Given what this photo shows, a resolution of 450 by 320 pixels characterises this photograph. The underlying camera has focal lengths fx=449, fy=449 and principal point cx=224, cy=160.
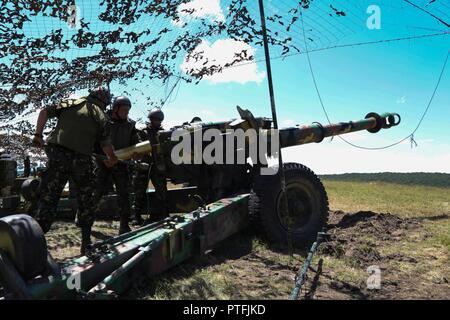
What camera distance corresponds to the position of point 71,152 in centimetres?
451

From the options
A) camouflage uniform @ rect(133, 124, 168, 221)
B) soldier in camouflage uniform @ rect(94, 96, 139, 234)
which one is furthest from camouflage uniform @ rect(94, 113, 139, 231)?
camouflage uniform @ rect(133, 124, 168, 221)

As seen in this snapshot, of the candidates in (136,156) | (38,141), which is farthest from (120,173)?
(38,141)

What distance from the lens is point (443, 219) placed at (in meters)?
7.71

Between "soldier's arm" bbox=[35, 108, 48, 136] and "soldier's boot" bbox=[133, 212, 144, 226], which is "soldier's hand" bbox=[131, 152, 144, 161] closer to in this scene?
"soldier's boot" bbox=[133, 212, 144, 226]

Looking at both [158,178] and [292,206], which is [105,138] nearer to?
[158,178]

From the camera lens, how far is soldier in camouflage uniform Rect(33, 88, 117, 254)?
175 inches

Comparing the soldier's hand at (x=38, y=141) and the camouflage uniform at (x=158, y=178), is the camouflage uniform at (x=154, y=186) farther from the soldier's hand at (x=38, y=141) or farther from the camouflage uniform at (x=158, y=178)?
the soldier's hand at (x=38, y=141)

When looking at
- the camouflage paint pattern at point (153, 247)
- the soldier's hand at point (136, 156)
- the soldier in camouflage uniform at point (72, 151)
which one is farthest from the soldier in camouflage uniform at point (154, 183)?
the soldier in camouflage uniform at point (72, 151)

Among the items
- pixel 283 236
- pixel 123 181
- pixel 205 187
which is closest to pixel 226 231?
pixel 283 236

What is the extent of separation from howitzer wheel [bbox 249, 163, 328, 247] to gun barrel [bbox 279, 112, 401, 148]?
2.78 ft

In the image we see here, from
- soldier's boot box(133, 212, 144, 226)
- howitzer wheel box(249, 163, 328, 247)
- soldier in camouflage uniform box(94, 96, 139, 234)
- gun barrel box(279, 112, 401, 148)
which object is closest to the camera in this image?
howitzer wheel box(249, 163, 328, 247)

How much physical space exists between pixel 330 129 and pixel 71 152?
178 inches
